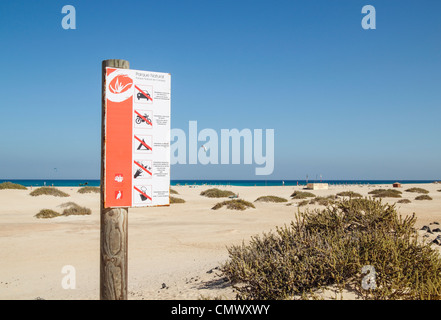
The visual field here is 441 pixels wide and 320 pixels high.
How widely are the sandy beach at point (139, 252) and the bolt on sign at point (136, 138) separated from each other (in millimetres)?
1969

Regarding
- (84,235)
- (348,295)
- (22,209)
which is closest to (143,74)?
(348,295)

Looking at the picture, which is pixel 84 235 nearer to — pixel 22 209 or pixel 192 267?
pixel 192 267

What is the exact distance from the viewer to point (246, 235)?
1373 cm

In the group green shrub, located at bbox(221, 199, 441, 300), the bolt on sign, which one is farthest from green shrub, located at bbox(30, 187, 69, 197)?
the bolt on sign

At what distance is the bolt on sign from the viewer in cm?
425

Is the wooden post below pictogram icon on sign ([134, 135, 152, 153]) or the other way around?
below

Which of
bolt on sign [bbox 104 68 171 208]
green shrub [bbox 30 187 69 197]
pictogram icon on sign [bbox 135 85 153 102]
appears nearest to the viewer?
bolt on sign [bbox 104 68 171 208]

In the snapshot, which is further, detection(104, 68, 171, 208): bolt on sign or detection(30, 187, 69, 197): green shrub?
detection(30, 187, 69, 197): green shrub

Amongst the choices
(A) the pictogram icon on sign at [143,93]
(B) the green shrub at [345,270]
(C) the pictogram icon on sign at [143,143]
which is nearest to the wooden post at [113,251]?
(A) the pictogram icon on sign at [143,93]

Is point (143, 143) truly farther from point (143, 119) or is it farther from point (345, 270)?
point (345, 270)

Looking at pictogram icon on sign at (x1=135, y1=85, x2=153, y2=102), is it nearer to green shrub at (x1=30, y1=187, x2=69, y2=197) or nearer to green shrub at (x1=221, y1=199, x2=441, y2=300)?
green shrub at (x1=221, y1=199, x2=441, y2=300)

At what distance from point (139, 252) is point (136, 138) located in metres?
7.50

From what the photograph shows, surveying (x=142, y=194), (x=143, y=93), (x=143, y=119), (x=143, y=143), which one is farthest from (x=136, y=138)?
(x=142, y=194)

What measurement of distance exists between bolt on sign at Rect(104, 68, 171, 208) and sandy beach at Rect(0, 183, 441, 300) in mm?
1969
